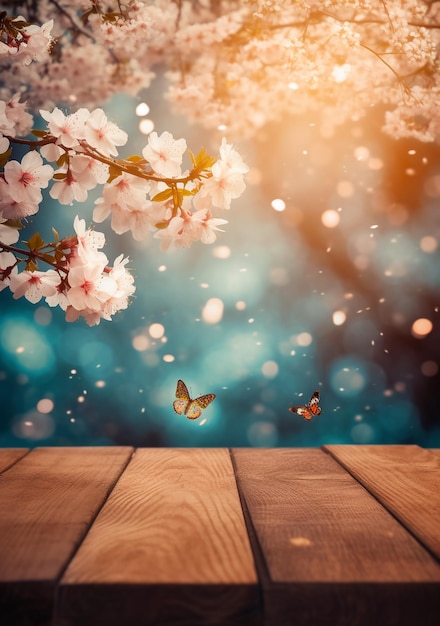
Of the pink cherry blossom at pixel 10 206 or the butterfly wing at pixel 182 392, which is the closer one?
→ the pink cherry blossom at pixel 10 206

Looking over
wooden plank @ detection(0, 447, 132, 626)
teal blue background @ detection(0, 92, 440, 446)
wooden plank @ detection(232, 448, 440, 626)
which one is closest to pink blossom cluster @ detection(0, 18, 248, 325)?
wooden plank @ detection(0, 447, 132, 626)

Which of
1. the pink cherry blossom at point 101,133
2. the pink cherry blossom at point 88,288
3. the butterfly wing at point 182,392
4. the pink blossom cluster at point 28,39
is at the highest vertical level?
the pink blossom cluster at point 28,39

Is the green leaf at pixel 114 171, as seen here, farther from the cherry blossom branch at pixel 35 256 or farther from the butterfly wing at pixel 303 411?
the butterfly wing at pixel 303 411

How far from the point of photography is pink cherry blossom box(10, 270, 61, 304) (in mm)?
1109

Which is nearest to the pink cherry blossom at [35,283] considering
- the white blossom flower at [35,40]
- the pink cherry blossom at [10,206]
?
the pink cherry blossom at [10,206]

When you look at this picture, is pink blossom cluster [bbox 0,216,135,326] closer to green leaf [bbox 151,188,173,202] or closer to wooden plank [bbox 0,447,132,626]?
green leaf [bbox 151,188,173,202]

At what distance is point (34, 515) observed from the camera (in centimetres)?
87

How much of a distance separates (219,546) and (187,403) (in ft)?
3.49

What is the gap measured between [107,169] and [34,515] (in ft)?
2.12

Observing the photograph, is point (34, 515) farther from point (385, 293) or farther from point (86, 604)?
point (385, 293)

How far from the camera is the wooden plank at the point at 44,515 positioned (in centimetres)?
63

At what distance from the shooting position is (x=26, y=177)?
106cm

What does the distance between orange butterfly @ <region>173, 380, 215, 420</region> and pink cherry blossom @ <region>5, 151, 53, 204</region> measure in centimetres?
88

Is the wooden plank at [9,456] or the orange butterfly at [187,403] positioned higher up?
the orange butterfly at [187,403]
